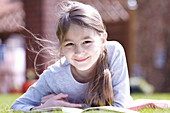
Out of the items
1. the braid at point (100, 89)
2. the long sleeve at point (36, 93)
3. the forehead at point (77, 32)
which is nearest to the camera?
the forehead at point (77, 32)

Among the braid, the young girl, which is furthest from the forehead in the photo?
the braid

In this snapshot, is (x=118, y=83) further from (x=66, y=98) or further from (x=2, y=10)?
(x=2, y=10)

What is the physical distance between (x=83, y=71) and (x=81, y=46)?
1.26ft

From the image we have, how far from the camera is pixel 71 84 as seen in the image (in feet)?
9.85

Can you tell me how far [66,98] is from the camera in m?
3.03

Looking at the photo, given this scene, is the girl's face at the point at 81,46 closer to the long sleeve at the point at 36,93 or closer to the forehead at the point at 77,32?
the forehead at the point at 77,32

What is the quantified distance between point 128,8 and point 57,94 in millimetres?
8147

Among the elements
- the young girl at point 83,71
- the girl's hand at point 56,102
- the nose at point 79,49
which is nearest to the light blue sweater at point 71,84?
the young girl at point 83,71

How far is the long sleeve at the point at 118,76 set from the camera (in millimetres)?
2818

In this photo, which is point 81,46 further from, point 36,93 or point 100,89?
point 36,93

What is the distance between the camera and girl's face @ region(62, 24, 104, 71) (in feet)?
8.80

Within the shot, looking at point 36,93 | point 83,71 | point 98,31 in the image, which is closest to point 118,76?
point 83,71

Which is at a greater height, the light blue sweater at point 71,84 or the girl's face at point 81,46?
the girl's face at point 81,46

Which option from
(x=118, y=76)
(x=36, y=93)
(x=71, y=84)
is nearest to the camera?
(x=118, y=76)
